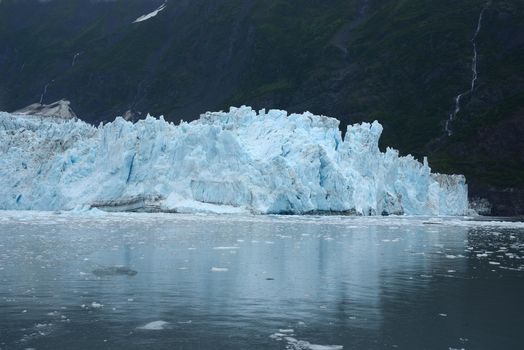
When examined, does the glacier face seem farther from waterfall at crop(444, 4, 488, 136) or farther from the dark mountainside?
waterfall at crop(444, 4, 488, 136)

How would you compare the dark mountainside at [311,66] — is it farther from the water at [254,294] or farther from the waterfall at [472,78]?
the water at [254,294]

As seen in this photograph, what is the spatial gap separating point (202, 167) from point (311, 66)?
8352 centimetres

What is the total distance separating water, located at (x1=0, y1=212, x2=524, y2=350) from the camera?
7879 millimetres

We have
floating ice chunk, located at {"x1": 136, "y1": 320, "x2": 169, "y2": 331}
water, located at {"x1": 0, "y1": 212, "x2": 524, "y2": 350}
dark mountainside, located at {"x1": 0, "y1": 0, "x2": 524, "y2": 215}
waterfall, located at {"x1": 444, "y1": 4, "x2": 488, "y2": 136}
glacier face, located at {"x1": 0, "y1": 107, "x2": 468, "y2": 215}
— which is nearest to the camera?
water, located at {"x1": 0, "y1": 212, "x2": 524, "y2": 350}

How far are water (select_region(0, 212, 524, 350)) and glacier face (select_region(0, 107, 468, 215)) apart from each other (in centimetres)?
1503

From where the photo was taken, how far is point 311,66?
114 meters

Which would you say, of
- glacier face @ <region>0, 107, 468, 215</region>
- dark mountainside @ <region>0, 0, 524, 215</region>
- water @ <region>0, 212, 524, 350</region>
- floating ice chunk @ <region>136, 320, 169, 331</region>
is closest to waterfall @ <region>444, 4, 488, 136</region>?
dark mountainside @ <region>0, 0, 524, 215</region>

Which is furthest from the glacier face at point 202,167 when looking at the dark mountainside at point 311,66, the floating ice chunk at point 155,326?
the dark mountainside at point 311,66

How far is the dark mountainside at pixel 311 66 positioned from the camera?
8662cm

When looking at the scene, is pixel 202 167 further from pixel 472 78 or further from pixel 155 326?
pixel 472 78

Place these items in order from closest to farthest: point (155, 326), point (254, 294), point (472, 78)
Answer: point (155, 326), point (254, 294), point (472, 78)

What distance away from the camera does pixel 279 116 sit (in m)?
39.0

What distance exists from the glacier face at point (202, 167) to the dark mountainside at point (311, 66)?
110 feet

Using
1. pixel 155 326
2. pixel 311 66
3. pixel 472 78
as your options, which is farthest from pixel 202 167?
pixel 311 66
